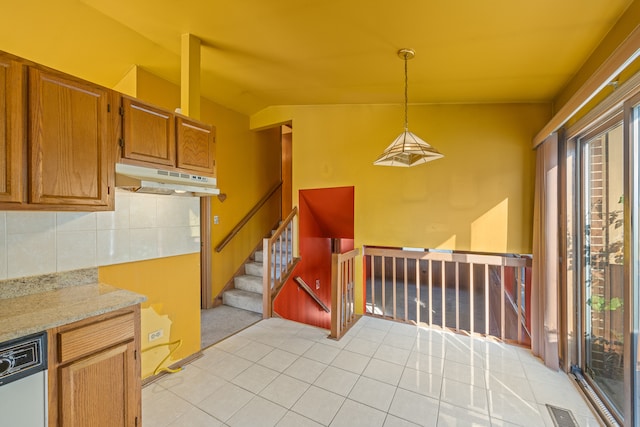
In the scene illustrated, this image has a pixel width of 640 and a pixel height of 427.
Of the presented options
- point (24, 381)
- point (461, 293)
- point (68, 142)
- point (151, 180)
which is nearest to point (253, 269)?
Answer: point (151, 180)

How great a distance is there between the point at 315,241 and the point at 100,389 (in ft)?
11.7

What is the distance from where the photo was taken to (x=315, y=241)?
15.9 ft

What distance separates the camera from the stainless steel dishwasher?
1144 millimetres

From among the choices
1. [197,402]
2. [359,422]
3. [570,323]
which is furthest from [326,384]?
[570,323]

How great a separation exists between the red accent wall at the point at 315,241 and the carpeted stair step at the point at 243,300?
0.26 meters

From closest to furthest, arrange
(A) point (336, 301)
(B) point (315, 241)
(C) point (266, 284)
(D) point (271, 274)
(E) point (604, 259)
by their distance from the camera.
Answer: (E) point (604, 259) < (A) point (336, 301) < (C) point (266, 284) < (D) point (271, 274) < (B) point (315, 241)

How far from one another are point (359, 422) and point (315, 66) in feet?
9.49

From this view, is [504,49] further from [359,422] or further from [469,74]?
[359,422]

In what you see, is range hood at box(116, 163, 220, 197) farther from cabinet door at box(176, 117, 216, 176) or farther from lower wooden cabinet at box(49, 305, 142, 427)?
lower wooden cabinet at box(49, 305, 142, 427)

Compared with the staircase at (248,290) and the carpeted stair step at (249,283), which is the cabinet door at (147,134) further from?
the carpeted stair step at (249,283)

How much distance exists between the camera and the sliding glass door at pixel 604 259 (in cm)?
184

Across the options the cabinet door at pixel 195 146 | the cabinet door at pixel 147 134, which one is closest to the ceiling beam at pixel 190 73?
the cabinet door at pixel 195 146

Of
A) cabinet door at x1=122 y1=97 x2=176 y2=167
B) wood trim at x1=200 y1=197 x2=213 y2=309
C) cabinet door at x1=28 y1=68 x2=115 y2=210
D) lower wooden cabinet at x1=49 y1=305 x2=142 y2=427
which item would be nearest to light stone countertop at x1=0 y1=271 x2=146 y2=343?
lower wooden cabinet at x1=49 y1=305 x2=142 y2=427

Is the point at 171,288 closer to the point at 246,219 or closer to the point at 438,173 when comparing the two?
the point at 246,219
